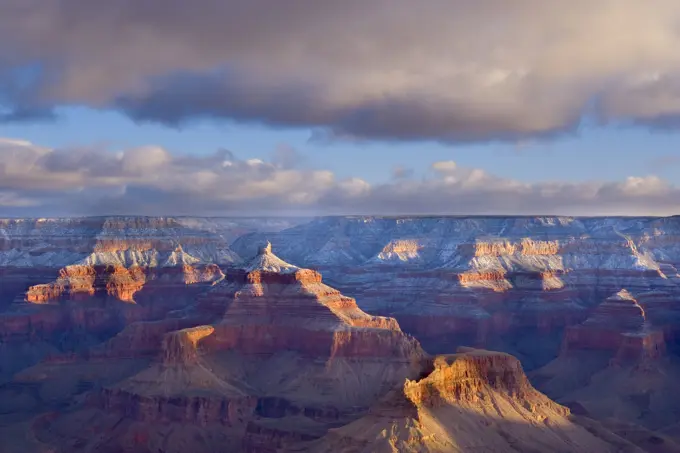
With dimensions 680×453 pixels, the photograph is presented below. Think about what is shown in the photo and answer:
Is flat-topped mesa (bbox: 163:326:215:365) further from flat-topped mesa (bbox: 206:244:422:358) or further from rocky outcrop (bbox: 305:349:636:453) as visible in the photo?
rocky outcrop (bbox: 305:349:636:453)

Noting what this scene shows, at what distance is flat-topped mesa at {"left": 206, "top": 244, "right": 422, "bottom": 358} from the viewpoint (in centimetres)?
14462

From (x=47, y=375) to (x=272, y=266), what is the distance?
132ft

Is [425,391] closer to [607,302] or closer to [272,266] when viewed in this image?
[272,266]

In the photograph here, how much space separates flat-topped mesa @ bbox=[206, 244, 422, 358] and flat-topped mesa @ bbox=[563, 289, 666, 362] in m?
34.6

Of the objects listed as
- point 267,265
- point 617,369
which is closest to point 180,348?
point 267,265

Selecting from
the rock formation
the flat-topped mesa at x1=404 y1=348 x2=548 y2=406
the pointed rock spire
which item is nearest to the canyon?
the flat-topped mesa at x1=404 y1=348 x2=548 y2=406

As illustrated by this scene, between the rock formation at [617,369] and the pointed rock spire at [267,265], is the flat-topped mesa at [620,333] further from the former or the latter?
the pointed rock spire at [267,265]

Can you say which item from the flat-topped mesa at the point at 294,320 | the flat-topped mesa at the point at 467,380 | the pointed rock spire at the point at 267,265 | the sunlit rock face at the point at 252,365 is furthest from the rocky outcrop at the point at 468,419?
the pointed rock spire at the point at 267,265

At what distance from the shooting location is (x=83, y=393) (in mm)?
160500

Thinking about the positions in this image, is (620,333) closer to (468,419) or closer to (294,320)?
(294,320)

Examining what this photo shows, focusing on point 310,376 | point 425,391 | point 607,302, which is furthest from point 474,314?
point 425,391

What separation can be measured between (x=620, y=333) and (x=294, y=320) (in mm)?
53236

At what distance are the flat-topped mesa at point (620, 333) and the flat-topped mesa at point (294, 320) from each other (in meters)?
34.6

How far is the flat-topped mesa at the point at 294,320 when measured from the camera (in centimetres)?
14462
